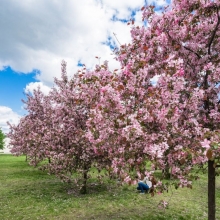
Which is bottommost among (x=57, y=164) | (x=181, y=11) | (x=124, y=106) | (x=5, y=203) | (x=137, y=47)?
(x=5, y=203)

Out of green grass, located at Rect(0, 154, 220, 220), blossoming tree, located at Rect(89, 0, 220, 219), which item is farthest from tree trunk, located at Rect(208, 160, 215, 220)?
green grass, located at Rect(0, 154, 220, 220)

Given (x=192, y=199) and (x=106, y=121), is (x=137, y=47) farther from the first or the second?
(x=192, y=199)

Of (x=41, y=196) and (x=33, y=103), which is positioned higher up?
(x=33, y=103)

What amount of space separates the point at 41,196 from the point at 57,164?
283 cm

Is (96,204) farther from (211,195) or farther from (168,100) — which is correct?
(168,100)

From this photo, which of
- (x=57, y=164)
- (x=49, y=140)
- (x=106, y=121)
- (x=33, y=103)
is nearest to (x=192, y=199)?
(x=57, y=164)

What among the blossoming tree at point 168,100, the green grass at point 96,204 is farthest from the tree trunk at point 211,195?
the green grass at point 96,204

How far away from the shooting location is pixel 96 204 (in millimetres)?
13352

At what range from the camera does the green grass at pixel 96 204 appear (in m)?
11.6

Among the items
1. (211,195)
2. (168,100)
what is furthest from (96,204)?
(168,100)

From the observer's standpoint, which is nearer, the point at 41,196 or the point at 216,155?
the point at 216,155

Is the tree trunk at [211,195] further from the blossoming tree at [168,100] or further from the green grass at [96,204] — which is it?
the green grass at [96,204]

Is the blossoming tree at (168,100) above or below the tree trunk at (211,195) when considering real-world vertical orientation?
above

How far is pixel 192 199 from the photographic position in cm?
1514
